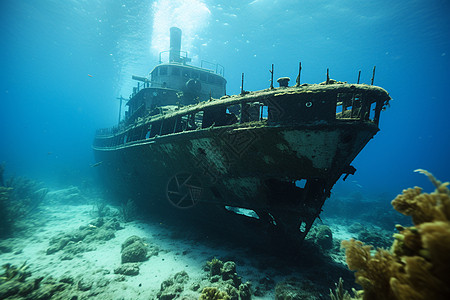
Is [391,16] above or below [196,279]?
above

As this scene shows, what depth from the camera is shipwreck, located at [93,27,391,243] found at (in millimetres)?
3643

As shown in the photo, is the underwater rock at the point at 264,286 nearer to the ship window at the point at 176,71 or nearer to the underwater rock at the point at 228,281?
the underwater rock at the point at 228,281

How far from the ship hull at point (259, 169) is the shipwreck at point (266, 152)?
0.02m

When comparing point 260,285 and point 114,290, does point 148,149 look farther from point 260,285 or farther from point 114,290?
point 260,285

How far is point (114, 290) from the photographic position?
4695mm

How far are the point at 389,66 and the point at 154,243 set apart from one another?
219ft

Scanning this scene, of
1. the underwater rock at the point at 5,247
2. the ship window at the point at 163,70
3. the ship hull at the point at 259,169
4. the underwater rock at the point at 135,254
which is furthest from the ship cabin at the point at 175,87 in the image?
the underwater rock at the point at 5,247

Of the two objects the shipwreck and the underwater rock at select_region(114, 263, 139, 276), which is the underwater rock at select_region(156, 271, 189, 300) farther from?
the shipwreck

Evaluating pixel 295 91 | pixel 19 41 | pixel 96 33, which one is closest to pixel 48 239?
pixel 295 91

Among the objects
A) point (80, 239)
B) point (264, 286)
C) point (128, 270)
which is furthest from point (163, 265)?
point (80, 239)

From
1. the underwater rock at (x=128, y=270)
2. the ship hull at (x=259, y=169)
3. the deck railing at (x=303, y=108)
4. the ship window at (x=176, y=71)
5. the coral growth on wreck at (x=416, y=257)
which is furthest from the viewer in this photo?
the ship window at (x=176, y=71)

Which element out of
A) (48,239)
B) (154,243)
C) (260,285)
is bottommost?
(48,239)

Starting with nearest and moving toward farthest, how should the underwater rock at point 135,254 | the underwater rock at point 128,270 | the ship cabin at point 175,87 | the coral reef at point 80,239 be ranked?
the underwater rock at point 128,270, the underwater rock at point 135,254, the coral reef at point 80,239, the ship cabin at point 175,87

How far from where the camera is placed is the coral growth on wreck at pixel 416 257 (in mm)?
990
